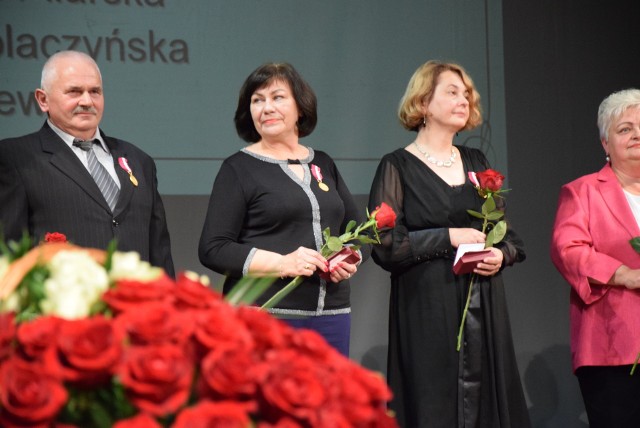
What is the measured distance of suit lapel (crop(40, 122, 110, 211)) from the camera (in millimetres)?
2586

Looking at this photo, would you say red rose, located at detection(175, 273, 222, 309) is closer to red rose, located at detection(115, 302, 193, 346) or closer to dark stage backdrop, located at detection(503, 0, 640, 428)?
red rose, located at detection(115, 302, 193, 346)

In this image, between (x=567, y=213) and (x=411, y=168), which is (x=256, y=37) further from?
(x=567, y=213)

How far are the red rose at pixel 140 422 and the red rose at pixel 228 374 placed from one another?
6 centimetres

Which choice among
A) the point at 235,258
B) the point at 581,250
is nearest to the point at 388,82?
the point at 581,250

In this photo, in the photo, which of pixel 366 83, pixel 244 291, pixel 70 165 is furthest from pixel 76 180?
pixel 366 83

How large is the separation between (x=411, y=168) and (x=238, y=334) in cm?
246

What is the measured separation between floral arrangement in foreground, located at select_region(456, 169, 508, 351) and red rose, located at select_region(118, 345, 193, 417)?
232cm

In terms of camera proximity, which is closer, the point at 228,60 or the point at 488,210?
the point at 488,210

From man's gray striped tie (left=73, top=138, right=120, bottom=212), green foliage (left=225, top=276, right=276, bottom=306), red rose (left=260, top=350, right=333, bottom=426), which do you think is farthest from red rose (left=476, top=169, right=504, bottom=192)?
red rose (left=260, top=350, right=333, bottom=426)

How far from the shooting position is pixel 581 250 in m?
3.19

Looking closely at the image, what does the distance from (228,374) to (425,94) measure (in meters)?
2.68

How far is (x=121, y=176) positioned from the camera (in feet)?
8.86

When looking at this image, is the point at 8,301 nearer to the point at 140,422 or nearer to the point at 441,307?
the point at 140,422

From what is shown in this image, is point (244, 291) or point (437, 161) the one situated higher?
point (437, 161)
